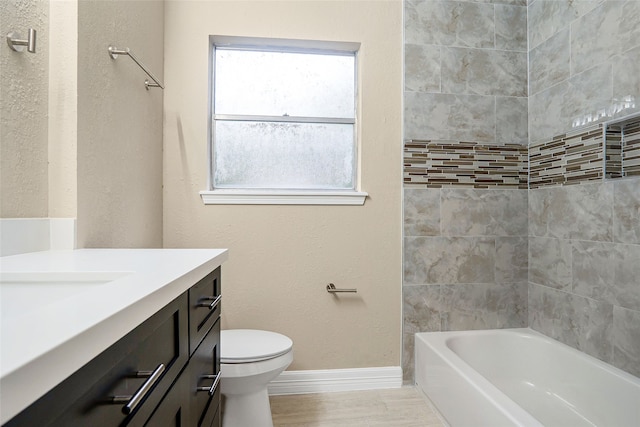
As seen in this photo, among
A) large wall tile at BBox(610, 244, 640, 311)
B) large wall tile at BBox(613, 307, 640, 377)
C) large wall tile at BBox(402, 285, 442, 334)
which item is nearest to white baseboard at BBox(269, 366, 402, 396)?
large wall tile at BBox(402, 285, 442, 334)

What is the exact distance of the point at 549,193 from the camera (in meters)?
2.09

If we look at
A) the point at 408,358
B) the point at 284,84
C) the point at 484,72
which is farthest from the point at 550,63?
the point at 408,358

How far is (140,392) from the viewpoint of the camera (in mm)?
567

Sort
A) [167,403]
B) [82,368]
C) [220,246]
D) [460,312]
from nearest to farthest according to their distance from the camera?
[82,368] → [167,403] → [220,246] → [460,312]

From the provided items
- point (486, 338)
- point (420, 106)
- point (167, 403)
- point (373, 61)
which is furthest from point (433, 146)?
point (167, 403)

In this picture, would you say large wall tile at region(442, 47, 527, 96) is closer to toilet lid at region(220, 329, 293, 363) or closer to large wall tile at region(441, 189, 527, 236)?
large wall tile at region(441, 189, 527, 236)

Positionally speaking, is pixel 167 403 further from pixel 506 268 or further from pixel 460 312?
pixel 506 268

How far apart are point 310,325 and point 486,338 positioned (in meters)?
1.07

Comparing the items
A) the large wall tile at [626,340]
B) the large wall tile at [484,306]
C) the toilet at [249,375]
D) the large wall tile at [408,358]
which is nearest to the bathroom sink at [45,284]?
the toilet at [249,375]

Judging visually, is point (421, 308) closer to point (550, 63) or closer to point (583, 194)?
point (583, 194)

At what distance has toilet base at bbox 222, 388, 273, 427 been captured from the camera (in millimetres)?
1585

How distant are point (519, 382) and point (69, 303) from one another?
2.30 metres

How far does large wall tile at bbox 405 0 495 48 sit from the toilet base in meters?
2.13

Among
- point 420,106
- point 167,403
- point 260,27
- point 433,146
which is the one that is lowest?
point 167,403
